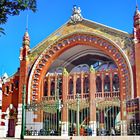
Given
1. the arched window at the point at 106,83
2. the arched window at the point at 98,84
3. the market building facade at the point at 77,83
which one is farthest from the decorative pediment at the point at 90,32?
the arched window at the point at 98,84

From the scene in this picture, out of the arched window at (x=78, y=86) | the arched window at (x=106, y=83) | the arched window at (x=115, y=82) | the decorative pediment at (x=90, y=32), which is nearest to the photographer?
the decorative pediment at (x=90, y=32)

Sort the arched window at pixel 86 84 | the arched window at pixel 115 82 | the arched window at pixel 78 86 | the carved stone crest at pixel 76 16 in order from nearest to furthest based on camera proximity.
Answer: the arched window at pixel 115 82
the arched window at pixel 86 84
the arched window at pixel 78 86
the carved stone crest at pixel 76 16

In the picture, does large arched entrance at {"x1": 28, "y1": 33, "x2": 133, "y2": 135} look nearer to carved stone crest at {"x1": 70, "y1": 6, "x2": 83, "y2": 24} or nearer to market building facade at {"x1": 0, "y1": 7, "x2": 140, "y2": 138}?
market building facade at {"x1": 0, "y1": 7, "x2": 140, "y2": 138}

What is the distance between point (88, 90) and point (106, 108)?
2.81 metres

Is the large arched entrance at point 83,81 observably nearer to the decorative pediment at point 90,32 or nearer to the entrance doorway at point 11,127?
the decorative pediment at point 90,32

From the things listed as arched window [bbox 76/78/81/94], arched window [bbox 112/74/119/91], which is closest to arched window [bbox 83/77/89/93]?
arched window [bbox 76/78/81/94]

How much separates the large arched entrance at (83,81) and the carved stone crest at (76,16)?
1.38m

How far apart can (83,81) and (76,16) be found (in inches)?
254

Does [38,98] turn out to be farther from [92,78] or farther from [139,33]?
[139,33]

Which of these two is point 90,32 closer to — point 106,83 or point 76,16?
point 76,16

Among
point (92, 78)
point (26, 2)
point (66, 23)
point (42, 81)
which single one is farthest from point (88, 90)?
point (26, 2)

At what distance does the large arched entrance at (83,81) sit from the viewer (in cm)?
2841

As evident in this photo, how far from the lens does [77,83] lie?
3131 centimetres

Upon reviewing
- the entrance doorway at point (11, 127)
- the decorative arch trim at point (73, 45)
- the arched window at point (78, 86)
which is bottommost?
the entrance doorway at point (11, 127)
